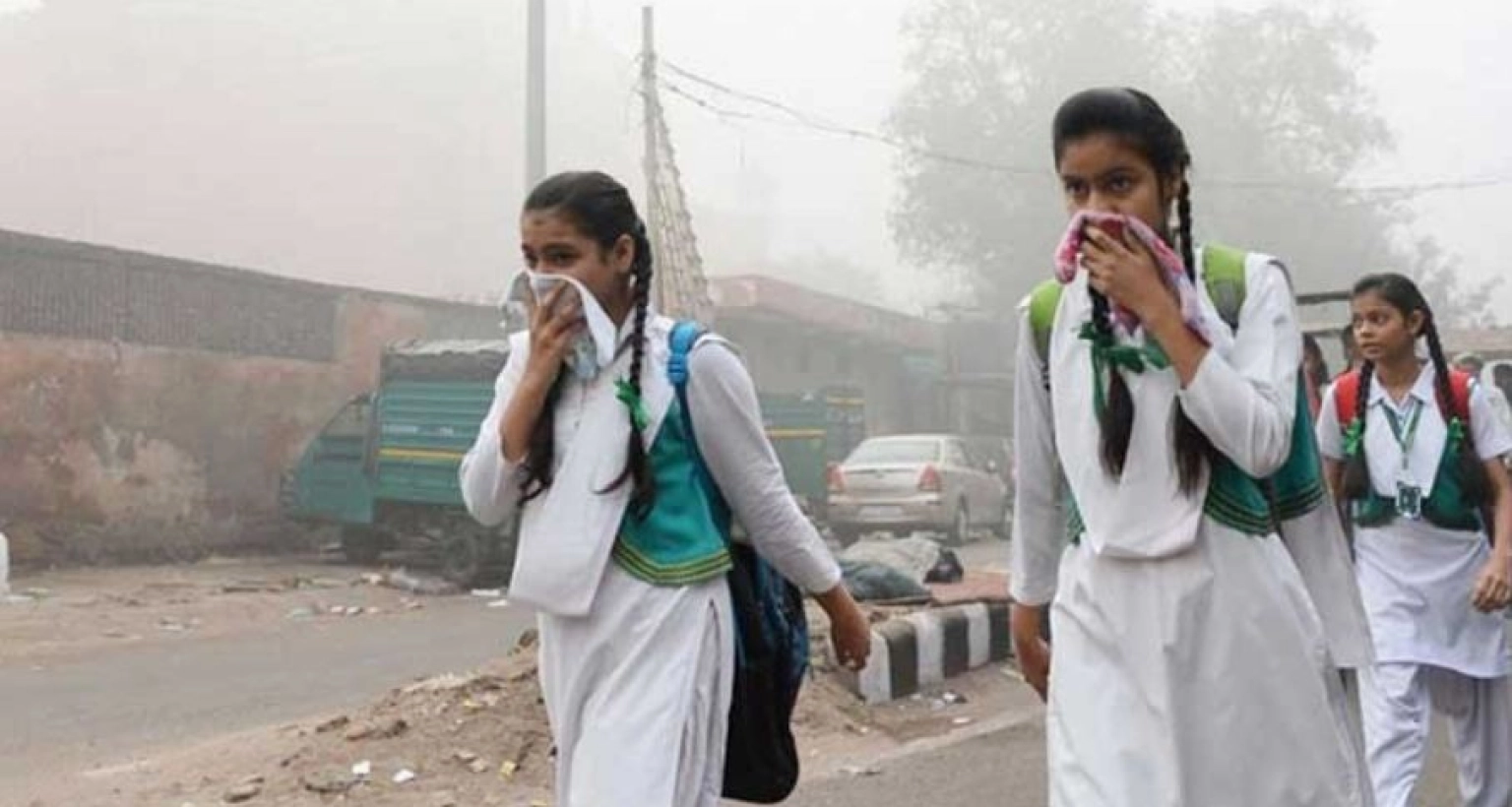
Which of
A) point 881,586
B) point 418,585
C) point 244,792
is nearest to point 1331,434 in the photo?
point 244,792

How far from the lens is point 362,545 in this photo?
16297 millimetres

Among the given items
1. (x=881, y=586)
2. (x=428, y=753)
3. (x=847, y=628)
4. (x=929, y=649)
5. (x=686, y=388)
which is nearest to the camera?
(x=686, y=388)

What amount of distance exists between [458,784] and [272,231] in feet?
149

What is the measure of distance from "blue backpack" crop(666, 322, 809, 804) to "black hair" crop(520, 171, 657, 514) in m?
0.10

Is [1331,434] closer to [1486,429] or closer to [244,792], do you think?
[1486,429]

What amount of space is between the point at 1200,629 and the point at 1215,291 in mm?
493

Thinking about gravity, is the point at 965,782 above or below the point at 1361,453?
below

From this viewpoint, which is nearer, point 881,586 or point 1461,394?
point 1461,394

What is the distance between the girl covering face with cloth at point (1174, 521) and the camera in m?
2.09

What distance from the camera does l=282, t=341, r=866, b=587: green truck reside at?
566 inches

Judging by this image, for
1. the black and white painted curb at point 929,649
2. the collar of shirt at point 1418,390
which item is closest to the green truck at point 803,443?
the black and white painted curb at point 929,649

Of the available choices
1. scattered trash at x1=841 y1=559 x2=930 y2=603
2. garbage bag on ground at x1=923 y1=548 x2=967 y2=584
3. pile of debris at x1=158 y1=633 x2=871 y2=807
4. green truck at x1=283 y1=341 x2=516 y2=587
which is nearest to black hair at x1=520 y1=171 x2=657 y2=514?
pile of debris at x1=158 y1=633 x2=871 y2=807

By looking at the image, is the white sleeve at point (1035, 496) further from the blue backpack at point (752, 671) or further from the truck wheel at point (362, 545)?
the truck wheel at point (362, 545)

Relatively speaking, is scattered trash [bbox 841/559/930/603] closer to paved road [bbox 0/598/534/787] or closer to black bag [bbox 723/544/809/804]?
paved road [bbox 0/598/534/787]
